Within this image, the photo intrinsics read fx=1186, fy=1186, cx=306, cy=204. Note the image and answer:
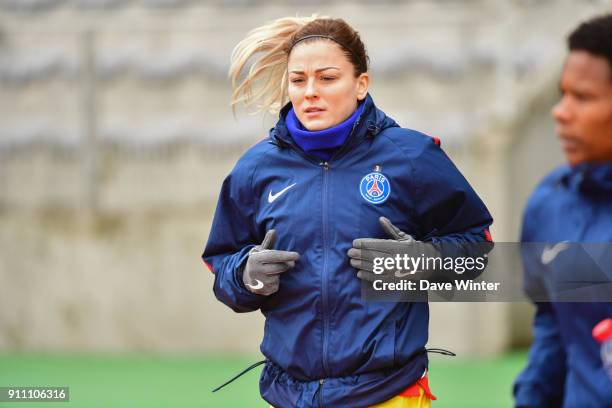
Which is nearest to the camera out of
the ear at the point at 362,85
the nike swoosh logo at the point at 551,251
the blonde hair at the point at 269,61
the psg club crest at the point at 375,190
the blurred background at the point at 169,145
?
the nike swoosh logo at the point at 551,251

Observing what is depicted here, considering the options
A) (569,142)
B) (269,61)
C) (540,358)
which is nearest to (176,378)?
(269,61)

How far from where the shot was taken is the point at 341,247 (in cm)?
341

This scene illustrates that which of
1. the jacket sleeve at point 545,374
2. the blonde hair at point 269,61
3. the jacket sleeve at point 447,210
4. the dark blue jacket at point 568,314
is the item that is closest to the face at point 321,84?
the blonde hair at point 269,61

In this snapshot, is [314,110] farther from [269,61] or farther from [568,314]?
[568,314]

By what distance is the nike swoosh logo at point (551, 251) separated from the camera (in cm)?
314

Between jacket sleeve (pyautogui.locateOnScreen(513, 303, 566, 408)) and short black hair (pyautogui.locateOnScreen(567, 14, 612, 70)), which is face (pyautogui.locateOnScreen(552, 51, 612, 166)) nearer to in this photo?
short black hair (pyautogui.locateOnScreen(567, 14, 612, 70))

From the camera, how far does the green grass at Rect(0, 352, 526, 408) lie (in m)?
7.64

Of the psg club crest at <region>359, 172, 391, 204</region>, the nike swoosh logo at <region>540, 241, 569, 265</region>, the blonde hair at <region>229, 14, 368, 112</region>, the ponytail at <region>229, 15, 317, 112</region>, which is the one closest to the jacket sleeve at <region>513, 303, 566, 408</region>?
the nike swoosh logo at <region>540, 241, 569, 265</region>

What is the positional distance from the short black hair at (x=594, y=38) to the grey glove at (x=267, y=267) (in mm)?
978

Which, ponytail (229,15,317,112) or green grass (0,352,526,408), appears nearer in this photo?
ponytail (229,15,317,112)

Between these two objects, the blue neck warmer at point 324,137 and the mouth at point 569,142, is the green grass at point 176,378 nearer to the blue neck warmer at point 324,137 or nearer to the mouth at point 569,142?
the blue neck warmer at point 324,137

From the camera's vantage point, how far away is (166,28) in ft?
33.0

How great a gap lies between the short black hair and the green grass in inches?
169

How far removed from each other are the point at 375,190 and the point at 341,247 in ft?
0.65
